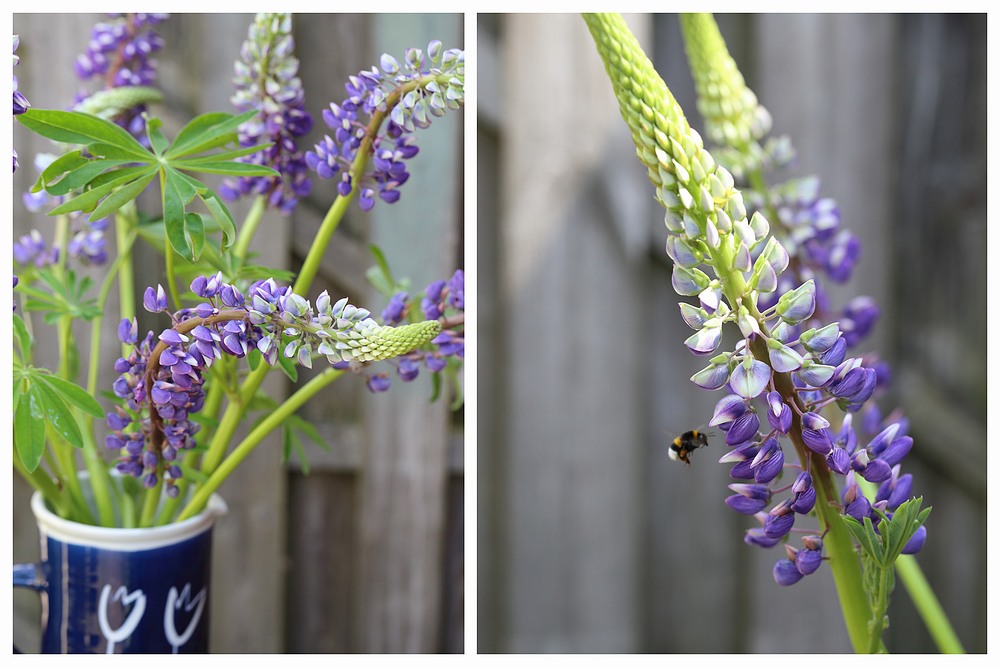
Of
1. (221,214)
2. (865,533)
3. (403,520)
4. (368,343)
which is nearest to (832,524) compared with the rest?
(865,533)

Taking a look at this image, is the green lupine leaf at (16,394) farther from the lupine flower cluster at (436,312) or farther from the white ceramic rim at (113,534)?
the lupine flower cluster at (436,312)

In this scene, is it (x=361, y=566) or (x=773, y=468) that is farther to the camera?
(x=361, y=566)

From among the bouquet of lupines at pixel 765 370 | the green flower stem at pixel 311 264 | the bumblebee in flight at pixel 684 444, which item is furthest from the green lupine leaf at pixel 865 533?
the green flower stem at pixel 311 264

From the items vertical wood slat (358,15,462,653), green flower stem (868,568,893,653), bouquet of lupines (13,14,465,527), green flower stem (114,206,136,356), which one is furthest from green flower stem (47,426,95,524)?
green flower stem (868,568,893,653)

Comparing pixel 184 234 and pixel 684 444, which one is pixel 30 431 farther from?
pixel 684 444

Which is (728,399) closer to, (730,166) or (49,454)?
(730,166)

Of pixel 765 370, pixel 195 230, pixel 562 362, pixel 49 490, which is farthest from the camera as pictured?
pixel 562 362

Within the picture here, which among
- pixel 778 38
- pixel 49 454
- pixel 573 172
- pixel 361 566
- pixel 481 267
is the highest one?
pixel 778 38

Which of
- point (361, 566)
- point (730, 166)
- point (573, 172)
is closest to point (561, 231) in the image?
point (573, 172)
